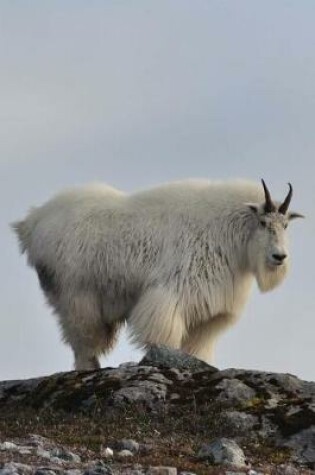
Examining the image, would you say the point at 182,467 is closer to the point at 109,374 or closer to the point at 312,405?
the point at 312,405

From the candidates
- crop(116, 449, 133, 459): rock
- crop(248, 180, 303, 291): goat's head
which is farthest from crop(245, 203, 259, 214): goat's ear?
crop(116, 449, 133, 459): rock

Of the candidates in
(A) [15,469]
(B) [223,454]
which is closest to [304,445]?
(B) [223,454]

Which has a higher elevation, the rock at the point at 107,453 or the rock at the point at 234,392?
the rock at the point at 107,453

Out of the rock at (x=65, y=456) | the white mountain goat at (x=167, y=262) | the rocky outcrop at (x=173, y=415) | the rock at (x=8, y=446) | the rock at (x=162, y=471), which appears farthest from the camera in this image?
the white mountain goat at (x=167, y=262)

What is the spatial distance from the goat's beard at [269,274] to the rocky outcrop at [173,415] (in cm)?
355

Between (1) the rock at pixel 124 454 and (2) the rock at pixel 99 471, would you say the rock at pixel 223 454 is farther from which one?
(2) the rock at pixel 99 471

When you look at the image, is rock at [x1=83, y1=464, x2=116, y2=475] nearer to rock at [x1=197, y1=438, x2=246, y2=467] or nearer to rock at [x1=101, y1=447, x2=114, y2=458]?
rock at [x1=101, y1=447, x2=114, y2=458]

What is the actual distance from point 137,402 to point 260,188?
6420 millimetres

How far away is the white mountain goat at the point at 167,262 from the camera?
17234mm

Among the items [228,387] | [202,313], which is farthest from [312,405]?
[202,313]

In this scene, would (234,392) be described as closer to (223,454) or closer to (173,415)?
(173,415)

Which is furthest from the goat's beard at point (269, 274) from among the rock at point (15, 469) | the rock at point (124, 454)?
the rock at point (15, 469)

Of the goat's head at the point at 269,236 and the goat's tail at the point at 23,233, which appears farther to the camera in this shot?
the goat's tail at the point at 23,233

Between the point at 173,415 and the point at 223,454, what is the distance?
7.68 feet
